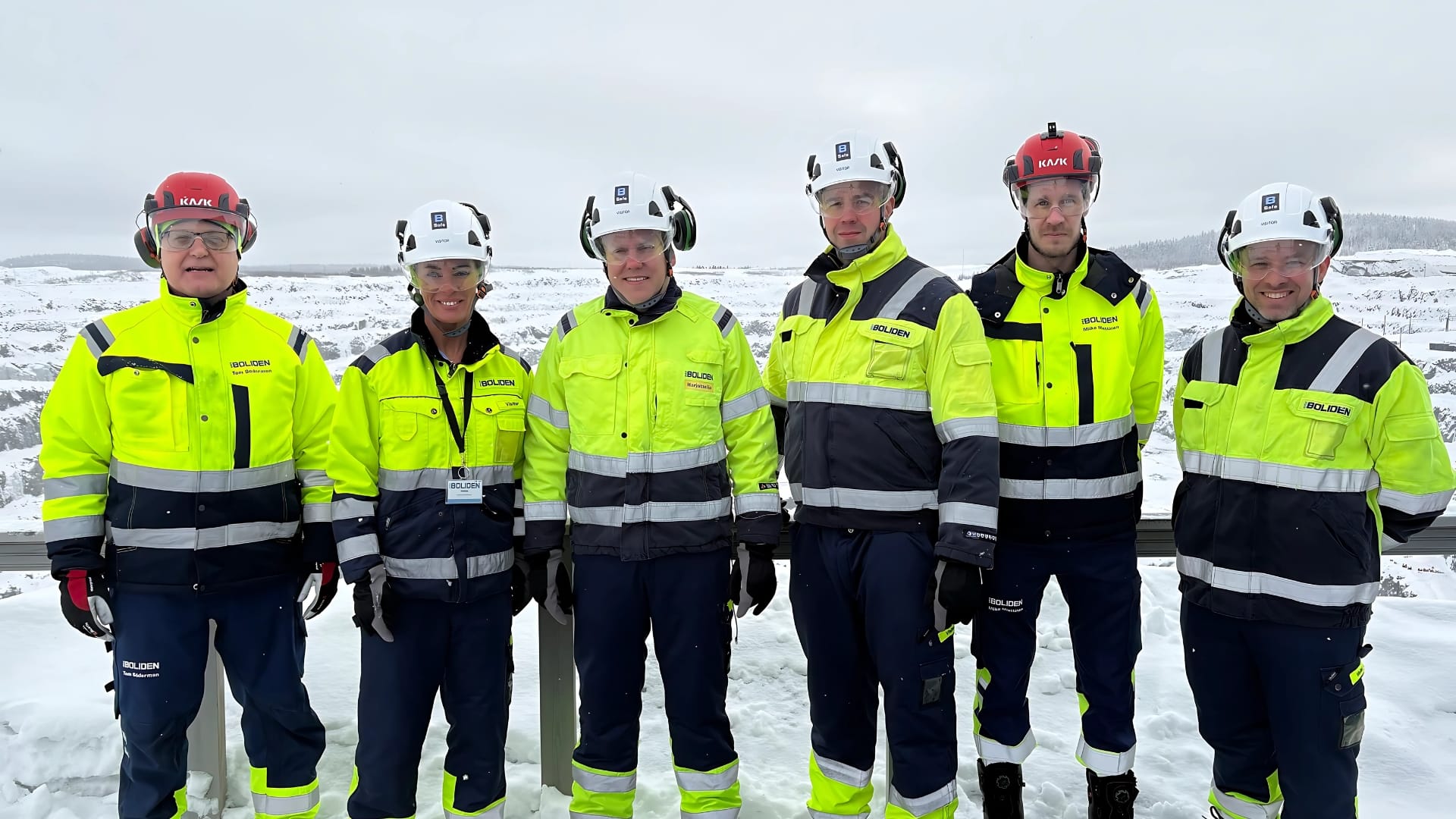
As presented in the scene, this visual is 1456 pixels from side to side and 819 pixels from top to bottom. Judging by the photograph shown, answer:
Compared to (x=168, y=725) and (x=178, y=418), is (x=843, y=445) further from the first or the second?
(x=168, y=725)

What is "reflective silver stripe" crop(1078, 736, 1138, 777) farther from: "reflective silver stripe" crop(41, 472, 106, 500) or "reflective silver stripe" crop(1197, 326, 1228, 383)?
"reflective silver stripe" crop(41, 472, 106, 500)

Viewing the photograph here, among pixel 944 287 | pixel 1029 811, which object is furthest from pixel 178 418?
pixel 1029 811

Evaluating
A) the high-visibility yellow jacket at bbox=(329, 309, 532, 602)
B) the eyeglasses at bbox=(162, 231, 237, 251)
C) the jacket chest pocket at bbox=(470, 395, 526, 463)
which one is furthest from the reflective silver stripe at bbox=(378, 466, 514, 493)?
the eyeglasses at bbox=(162, 231, 237, 251)

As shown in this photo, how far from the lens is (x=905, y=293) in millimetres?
2914

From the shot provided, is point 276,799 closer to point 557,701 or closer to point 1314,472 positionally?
point 557,701

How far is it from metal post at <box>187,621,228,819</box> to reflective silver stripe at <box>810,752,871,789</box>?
8.64 feet

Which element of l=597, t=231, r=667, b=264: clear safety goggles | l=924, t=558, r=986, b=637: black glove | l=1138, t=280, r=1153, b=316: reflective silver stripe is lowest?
l=924, t=558, r=986, b=637: black glove

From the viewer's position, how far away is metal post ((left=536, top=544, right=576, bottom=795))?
3404 mm

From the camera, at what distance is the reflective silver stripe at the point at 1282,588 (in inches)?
101

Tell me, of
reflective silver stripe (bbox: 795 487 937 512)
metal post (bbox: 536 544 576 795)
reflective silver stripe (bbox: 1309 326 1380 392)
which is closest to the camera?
reflective silver stripe (bbox: 1309 326 1380 392)

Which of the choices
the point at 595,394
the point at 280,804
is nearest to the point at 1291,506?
the point at 595,394

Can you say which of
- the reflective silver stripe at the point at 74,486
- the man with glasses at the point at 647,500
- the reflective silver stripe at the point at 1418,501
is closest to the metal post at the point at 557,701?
the man with glasses at the point at 647,500

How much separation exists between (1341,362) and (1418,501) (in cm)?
49

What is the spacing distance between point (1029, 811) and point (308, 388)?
11.3 feet
